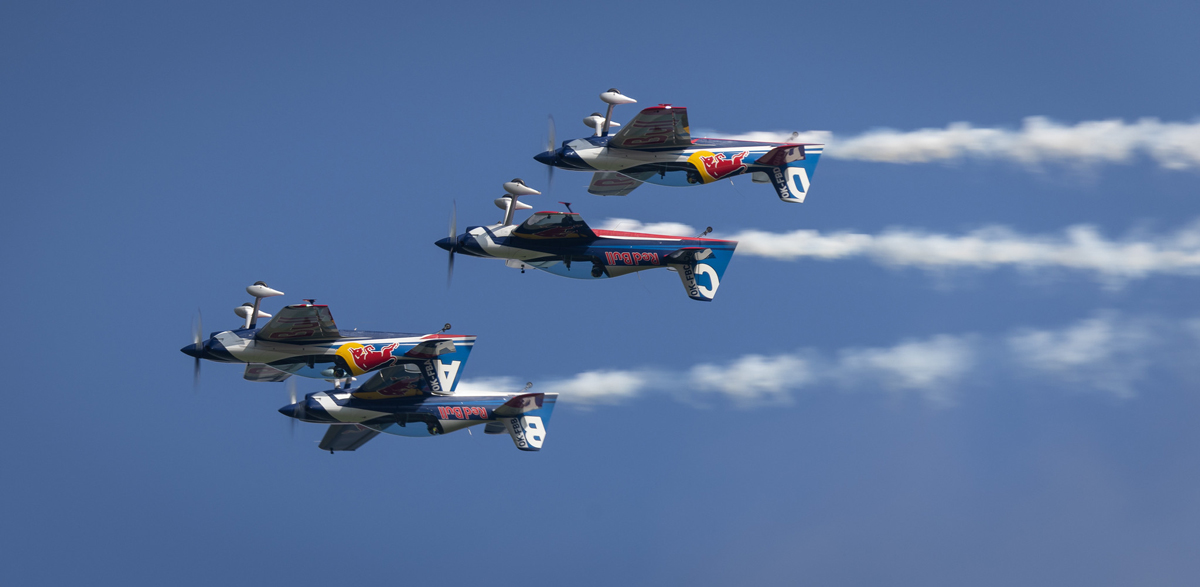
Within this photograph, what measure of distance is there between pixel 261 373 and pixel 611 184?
18.9m

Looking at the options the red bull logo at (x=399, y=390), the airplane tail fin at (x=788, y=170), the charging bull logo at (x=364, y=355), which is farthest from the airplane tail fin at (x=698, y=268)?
the charging bull logo at (x=364, y=355)

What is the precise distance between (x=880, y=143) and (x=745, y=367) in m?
13.5

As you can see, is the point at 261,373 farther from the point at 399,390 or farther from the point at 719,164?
the point at 719,164

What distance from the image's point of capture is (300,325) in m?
89.3

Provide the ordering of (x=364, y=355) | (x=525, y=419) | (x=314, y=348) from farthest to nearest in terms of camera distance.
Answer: (x=364, y=355), (x=314, y=348), (x=525, y=419)

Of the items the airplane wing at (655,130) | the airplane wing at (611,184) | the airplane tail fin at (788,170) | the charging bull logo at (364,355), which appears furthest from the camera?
the airplane wing at (611,184)

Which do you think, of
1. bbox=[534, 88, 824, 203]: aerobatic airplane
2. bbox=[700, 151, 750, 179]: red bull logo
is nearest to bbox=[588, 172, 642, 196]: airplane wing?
bbox=[534, 88, 824, 203]: aerobatic airplane

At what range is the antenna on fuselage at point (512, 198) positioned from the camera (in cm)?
8912

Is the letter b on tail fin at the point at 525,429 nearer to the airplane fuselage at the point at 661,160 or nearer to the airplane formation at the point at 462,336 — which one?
the airplane formation at the point at 462,336

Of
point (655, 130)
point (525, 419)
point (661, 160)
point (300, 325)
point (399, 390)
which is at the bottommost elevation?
point (525, 419)

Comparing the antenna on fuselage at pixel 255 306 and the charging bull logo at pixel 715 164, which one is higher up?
the charging bull logo at pixel 715 164

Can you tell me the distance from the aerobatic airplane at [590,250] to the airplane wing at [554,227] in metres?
0.05

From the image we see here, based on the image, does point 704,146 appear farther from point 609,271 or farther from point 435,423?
point 435,423

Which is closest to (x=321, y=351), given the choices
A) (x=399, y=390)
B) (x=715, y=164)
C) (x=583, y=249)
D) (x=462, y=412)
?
(x=399, y=390)
